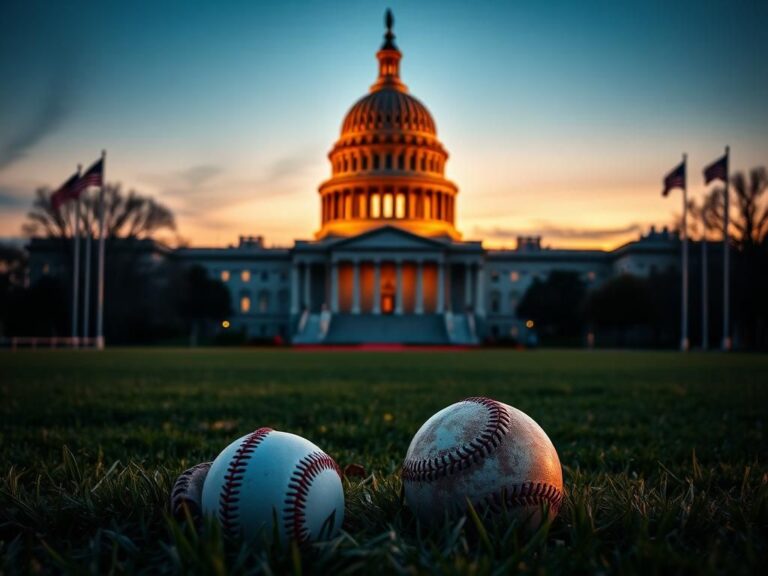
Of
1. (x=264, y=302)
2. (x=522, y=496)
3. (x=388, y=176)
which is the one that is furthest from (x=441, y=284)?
(x=522, y=496)

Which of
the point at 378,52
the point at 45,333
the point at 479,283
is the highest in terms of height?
the point at 378,52

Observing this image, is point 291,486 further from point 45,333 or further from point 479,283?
point 479,283

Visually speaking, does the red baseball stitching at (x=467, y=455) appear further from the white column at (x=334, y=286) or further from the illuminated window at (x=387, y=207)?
the illuminated window at (x=387, y=207)

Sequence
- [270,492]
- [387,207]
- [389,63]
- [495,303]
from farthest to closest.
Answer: [389,63]
[495,303]
[387,207]
[270,492]

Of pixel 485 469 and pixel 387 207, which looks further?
pixel 387 207

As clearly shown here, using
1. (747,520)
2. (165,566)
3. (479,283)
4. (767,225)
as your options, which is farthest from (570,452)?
(479,283)

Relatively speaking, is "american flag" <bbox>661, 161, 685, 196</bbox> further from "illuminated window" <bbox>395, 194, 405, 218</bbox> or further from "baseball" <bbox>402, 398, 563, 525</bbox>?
"illuminated window" <bbox>395, 194, 405, 218</bbox>

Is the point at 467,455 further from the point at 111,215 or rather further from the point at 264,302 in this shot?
the point at 264,302

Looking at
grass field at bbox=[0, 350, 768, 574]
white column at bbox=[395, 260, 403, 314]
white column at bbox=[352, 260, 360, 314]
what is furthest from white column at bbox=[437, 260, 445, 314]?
grass field at bbox=[0, 350, 768, 574]
